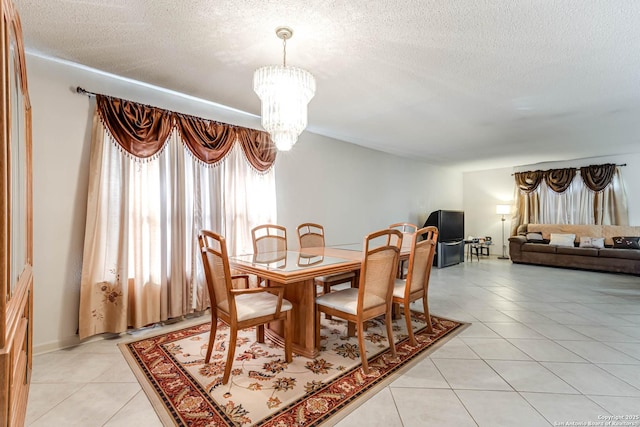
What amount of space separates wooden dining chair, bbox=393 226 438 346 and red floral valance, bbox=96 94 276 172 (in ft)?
7.12

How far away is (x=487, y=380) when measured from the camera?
6.42 ft

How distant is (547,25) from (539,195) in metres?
6.43

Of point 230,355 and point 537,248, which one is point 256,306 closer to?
point 230,355

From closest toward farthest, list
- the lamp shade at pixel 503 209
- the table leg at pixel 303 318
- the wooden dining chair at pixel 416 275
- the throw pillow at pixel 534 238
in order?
the table leg at pixel 303 318 < the wooden dining chair at pixel 416 275 < the throw pillow at pixel 534 238 < the lamp shade at pixel 503 209

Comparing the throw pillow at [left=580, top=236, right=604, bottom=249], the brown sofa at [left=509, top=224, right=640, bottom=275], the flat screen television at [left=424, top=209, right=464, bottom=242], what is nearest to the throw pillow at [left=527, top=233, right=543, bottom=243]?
the brown sofa at [left=509, top=224, right=640, bottom=275]

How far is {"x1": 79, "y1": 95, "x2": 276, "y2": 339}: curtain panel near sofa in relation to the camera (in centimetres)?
258

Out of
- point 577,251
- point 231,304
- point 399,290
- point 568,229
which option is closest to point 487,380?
point 399,290

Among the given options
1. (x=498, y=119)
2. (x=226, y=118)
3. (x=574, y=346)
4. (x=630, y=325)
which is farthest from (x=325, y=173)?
(x=630, y=325)

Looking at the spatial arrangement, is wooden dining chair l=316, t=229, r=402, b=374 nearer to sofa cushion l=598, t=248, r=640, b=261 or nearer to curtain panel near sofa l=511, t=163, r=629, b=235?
sofa cushion l=598, t=248, r=640, b=261

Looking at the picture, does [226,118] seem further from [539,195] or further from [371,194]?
[539,195]

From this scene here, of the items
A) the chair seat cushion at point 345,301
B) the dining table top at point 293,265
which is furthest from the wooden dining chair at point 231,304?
the chair seat cushion at point 345,301

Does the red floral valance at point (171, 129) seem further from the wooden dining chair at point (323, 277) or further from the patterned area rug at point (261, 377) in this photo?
the patterned area rug at point (261, 377)

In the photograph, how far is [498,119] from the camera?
12.6ft

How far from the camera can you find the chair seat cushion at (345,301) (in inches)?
84.4
